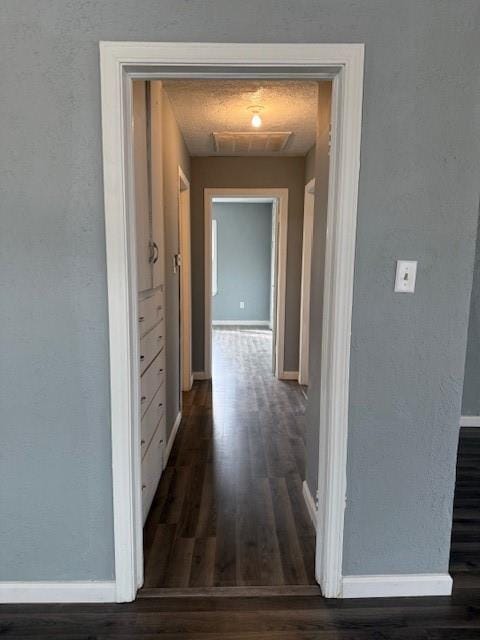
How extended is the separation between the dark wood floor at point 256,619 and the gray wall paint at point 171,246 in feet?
4.56

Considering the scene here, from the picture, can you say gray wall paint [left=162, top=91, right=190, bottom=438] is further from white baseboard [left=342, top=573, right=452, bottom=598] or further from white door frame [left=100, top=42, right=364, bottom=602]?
white baseboard [left=342, top=573, right=452, bottom=598]

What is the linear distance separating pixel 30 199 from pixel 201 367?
138 inches

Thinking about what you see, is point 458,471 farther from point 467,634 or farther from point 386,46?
point 386,46

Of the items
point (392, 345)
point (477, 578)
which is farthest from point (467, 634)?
point (392, 345)

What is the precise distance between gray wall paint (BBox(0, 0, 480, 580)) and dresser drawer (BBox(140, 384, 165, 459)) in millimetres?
501

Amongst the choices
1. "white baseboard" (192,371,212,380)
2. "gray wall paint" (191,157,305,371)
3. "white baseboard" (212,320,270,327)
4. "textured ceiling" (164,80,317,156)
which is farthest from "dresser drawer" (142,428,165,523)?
"white baseboard" (212,320,270,327)

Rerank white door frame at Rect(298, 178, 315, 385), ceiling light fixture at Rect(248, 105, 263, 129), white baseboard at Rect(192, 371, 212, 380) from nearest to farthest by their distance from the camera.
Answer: ceiling light fixture at Rect(248, 105, 263, 129) → white door frame at Rect(298, 178, 315, 385) → white baseboard at Rect(192, 371, 212, 380)

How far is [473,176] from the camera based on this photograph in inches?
58.6

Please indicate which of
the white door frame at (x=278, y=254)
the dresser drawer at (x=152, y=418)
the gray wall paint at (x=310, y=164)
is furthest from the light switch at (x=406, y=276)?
the white door frame at (x=278, y=254)

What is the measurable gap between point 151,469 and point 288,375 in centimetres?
274

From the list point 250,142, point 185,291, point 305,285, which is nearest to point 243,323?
point 305,285

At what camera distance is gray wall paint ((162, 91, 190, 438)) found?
2861mm

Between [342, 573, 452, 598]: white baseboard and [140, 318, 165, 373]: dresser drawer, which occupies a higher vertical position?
[140, 318, 165, 373]: dresser drawer

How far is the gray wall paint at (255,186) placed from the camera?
4574mm
